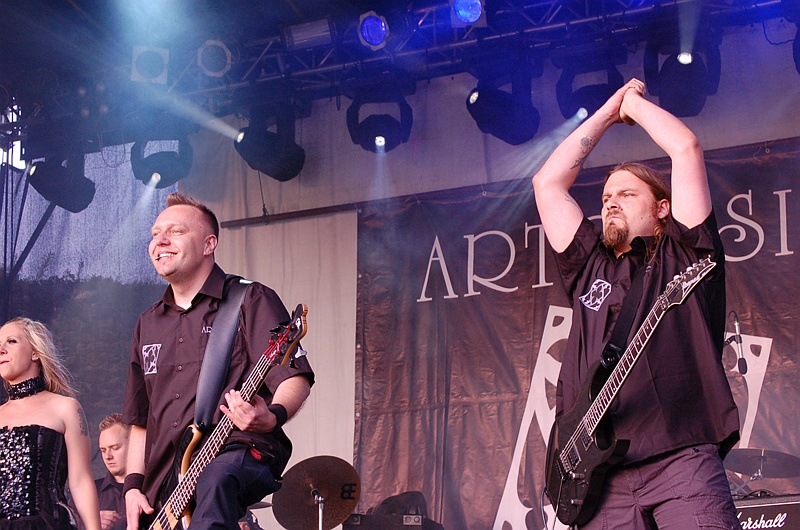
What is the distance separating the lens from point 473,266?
7.37m

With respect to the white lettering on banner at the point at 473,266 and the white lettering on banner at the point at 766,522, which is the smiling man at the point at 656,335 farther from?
the white lettering on banner at the point at 473,266

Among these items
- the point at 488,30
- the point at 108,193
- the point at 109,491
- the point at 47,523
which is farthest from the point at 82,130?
the point at 47,523

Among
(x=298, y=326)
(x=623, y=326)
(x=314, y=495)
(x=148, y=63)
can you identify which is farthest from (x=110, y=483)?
(x=623, y=326)

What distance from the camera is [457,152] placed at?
25.6 feet

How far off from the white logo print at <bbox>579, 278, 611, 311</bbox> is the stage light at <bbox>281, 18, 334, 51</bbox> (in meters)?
4.72

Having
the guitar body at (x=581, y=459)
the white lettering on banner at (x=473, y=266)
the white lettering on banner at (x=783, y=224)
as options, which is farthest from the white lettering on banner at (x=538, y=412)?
the guitar body at (x=581, y=459)

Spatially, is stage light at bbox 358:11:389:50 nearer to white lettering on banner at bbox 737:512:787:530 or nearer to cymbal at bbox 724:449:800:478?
cymbal at bbox 724:449:800:478

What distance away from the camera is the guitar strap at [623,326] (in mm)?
2969

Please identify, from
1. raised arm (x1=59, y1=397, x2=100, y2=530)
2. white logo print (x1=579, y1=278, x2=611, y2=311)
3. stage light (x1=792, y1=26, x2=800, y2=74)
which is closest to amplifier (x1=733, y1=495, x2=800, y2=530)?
white logo print (x1=579, y1=278, x2=611, y2=311)

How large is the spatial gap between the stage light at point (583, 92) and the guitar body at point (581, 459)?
14.2 ft

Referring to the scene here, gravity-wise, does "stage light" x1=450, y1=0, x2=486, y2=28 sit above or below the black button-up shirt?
above

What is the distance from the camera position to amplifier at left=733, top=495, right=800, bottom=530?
4.34m

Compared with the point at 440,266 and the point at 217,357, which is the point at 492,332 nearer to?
the point at 440,266

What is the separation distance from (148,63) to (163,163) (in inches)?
37.1
